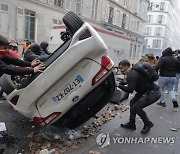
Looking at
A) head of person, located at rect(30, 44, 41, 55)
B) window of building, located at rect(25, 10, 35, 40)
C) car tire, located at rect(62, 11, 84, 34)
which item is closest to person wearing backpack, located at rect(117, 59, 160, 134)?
car tire, located at rect(62, 11, 84, 34)

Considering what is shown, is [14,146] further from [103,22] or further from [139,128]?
[103,22]

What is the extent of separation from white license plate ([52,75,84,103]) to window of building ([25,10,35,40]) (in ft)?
46.4

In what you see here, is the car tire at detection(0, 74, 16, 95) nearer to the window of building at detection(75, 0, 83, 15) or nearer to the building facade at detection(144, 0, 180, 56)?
the window of building at detection(75, 0, 83, 15)

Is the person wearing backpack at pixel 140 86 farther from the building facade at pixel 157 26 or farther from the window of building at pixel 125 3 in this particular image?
the building facade at pixel 157 26

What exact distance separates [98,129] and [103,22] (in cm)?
2277

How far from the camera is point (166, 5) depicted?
62.2 m

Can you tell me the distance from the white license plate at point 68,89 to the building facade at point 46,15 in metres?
12.4

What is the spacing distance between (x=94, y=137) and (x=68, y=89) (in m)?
1.30

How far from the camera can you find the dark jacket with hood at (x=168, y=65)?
6621 mm

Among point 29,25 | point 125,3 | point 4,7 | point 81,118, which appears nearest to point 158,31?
point 125,3

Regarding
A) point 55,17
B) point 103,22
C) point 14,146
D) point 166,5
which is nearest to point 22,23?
point 55,17

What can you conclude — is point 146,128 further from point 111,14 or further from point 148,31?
point 148,31

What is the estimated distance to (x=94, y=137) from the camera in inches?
165

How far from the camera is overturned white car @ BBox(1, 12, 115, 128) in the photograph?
3.28 meters
